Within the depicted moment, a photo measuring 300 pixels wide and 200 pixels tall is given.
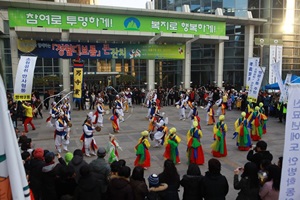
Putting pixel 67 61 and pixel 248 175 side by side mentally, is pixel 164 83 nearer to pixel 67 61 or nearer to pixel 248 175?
pixel 67 61

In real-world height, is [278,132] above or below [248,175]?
below

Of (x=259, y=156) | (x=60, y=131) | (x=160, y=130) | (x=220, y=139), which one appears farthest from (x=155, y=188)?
(x=60, y=131)

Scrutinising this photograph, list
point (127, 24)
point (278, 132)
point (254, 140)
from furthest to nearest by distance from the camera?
point (127, 24)
point (278, 132)
point (254, 140)

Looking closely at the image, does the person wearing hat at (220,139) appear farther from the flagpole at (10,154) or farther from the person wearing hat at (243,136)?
the flagpole at (10,154)

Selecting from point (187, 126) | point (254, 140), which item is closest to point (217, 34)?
point (187, 126)

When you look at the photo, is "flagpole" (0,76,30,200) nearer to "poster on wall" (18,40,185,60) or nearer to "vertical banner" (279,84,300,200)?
"vertical banner" (279,84,300,200)

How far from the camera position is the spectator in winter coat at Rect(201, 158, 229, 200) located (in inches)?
174

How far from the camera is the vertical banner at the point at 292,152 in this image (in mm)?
3891

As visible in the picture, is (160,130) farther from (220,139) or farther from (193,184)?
(193,184)

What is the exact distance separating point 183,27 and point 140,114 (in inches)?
381

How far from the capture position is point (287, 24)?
31.5 meters

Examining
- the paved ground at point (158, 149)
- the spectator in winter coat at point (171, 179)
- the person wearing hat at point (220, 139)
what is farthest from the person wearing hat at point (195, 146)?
the spectator in winter coat at point (171, 179)

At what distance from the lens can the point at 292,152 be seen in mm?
3967

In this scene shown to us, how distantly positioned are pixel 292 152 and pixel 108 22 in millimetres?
20640
